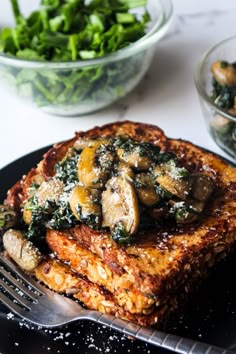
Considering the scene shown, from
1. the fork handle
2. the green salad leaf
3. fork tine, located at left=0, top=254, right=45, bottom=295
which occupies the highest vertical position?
the green salad leaf

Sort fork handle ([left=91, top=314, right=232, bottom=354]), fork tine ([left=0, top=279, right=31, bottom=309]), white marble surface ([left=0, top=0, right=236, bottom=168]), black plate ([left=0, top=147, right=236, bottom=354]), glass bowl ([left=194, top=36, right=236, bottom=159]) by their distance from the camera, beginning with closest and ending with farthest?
1. fork handle ([left=91, top=314, right=232, bottom=354])
2. black plate ([left=0, top=147, right=236, bottom=354])
3. fork tine ([left=0, top=279, right=31, bottom=309])
4. glass bowl ([left=194, top=36, right=236, bottom=159])
5. white marble surface ([left=0, top=0, right=236, bottom=168])

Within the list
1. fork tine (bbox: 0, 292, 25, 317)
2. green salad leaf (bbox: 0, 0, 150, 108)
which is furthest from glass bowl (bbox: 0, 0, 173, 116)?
fork tine (bbox: 0, 292, 25, 317)

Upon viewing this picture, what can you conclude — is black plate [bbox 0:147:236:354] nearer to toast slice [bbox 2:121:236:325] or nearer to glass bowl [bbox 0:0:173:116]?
toast slice [bbox 2:121:236:325]

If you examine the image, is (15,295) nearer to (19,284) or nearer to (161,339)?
(19,284)

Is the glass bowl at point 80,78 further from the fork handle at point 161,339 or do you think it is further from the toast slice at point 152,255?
the fork handle at point 161,339

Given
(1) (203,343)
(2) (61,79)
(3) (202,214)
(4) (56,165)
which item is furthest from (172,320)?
(2) (61,79)

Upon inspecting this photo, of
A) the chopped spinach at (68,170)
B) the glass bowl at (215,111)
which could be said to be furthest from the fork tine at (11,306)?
the glass bowl at (215,111)

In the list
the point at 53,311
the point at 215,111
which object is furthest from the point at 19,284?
the point at 215,111
